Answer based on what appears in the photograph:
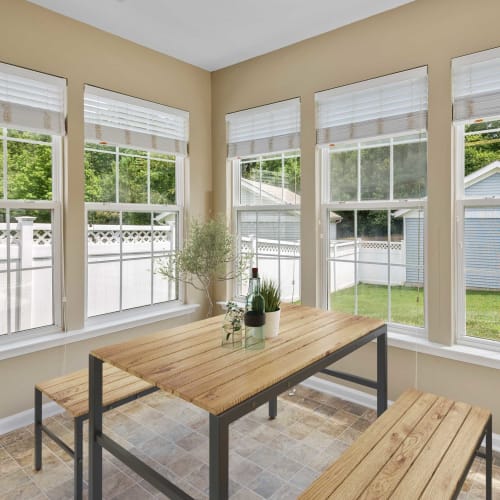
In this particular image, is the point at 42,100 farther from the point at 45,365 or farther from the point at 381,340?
the point at 381,340

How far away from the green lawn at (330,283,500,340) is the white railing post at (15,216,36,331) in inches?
92.7

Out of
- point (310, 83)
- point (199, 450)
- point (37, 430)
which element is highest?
point (310, 83)

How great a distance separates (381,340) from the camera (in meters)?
2.31

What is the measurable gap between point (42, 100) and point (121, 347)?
A: 201 cm

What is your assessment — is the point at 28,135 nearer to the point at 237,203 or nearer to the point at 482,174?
the point at 237,203

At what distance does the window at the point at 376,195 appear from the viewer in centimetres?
283

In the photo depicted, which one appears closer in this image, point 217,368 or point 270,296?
point 217,368

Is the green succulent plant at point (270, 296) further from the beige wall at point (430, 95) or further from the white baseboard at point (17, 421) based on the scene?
the white baseboard at point (17, 421)

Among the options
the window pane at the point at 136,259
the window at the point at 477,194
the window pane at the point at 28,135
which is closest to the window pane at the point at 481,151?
the window at the point at 477,194

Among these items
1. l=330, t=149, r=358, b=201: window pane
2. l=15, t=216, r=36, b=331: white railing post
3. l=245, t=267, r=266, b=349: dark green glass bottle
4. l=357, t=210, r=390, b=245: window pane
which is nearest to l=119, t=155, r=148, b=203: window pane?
l=15, t=216, r=36, b=331: white railing post

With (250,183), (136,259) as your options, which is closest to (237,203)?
(250,183)

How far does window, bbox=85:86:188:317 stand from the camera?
10.4 ft

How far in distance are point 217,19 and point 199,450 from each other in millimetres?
3023

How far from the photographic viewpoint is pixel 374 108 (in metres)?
2.94
